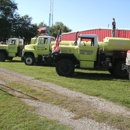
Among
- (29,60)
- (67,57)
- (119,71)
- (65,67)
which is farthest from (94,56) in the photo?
(29,60)

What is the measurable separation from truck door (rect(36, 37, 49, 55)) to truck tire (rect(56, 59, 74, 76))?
666cm

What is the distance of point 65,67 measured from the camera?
1276cm

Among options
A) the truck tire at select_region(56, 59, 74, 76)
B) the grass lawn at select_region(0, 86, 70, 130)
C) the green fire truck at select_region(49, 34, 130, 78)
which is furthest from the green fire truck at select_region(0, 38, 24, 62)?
the grass lawn at select_region(0, 86, 70, 130)

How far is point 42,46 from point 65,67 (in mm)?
7030

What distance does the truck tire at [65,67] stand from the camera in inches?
500

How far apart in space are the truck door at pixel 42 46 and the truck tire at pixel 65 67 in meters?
6.66

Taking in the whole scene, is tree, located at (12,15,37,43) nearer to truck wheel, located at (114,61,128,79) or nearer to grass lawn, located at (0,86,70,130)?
truck wheel, located at (114,61,128,79)

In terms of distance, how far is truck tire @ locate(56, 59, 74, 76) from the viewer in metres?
12.7

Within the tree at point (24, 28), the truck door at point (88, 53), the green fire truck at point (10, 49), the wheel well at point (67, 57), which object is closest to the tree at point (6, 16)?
the tree at point (24, 28)

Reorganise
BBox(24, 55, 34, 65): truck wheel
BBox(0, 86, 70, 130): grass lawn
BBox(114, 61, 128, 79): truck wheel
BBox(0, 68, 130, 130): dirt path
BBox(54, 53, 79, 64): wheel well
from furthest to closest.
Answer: BBox(24, 55, 34, 65): truck wheel, BBox(54, 53, 79, 64): wheel well, BBox(114, 61, 128, 79): truck wheel, BBox(0, 68, 130, 130): dirt path, BBox(0, 86, 70, 130): grass lawn

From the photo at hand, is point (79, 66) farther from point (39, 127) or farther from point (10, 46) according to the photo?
point (10, 46)

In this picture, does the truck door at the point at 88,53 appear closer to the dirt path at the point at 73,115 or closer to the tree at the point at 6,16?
the dirt path at the point at 73,115

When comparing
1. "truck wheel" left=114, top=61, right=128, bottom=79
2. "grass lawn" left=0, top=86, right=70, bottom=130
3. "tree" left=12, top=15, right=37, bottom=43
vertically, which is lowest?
"grass lawn" left=0, top=86, right=70, bottom=130

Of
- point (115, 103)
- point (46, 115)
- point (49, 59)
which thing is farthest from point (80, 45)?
point (46, 115)
